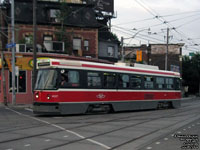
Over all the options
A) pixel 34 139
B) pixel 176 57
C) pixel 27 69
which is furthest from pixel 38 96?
pixel 176 57

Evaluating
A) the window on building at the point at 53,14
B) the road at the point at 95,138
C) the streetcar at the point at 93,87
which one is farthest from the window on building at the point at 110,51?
the road at the point at 95,138

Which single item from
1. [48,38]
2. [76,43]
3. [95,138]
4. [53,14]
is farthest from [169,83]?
[53,14]

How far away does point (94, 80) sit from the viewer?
1850 centimetres

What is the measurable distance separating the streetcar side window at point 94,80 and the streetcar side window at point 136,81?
327 cm

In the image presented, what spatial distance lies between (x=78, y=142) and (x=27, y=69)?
21.3 meters

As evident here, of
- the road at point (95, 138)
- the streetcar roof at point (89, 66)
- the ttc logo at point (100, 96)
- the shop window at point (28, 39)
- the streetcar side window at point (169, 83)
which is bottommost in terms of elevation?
the road at point (95, 138)

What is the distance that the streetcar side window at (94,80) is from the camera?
18.2 meters

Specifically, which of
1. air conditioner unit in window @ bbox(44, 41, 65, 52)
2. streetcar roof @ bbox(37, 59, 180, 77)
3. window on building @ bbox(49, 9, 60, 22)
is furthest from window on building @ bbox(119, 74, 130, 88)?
window on building @ bbox(49, 9, 60, 22)

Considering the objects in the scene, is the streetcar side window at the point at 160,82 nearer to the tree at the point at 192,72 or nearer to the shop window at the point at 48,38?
the shop window at the point at 48,38

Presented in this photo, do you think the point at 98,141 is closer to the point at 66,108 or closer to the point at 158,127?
the point at 158,127

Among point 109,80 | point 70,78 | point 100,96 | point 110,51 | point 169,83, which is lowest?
point 100,96

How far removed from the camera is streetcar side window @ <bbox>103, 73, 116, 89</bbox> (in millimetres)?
19188

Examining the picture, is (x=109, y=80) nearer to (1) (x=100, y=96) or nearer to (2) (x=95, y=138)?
(1) (x=100, y=96)

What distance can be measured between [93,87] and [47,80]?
2911 mm
